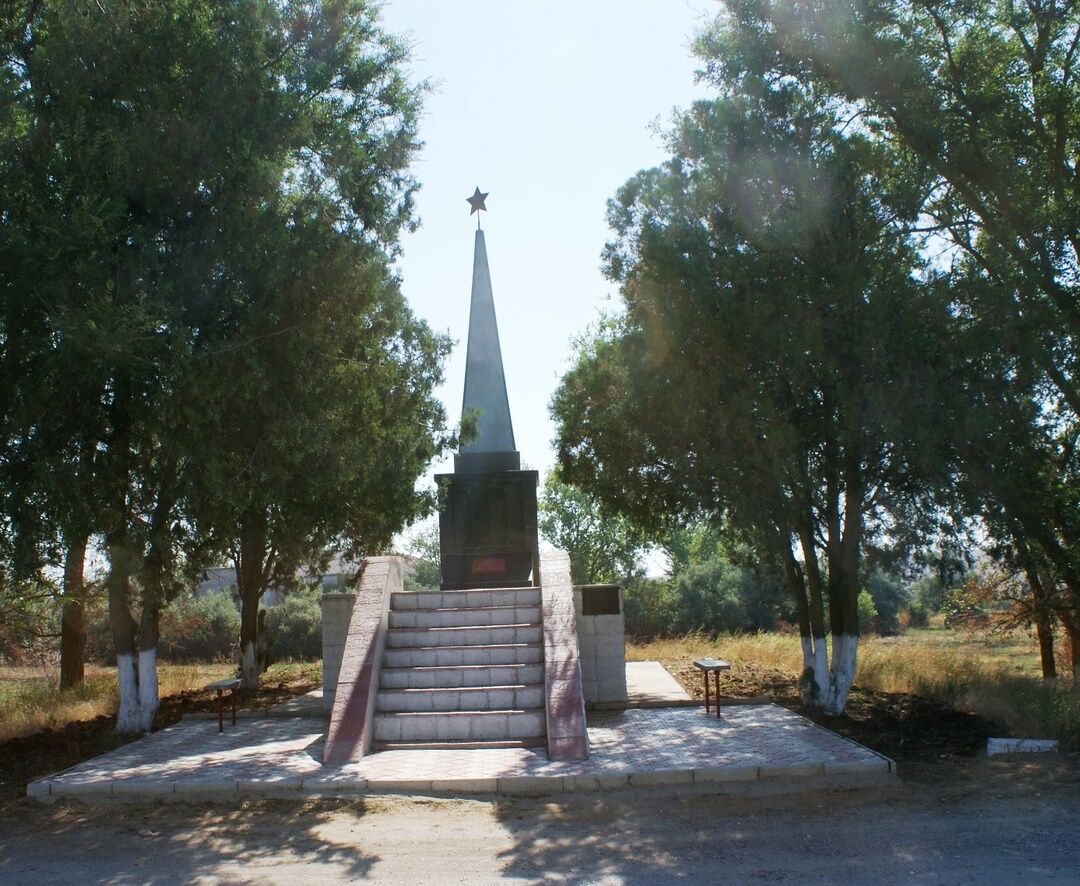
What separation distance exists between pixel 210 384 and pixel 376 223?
278 cm

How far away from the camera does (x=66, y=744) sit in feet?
31.7

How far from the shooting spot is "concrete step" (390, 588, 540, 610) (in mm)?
11500

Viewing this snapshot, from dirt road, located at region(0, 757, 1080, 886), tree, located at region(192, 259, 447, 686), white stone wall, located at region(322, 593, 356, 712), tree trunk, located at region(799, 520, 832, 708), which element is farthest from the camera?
white stone wall, located at region(322, 593, 356, 712)

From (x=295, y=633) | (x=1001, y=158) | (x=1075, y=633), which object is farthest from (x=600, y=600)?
(x=295, y=633)

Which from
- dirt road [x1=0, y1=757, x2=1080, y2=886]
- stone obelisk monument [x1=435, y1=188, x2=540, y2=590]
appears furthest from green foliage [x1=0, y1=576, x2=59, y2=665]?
stone obelisk monument [x1=435, y1=188, x2=540, y2=590]

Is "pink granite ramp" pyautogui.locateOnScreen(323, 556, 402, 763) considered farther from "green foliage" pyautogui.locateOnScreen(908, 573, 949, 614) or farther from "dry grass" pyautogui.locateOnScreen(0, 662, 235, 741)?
"green foliage" pyautogui.locateOnScreen(908, 573, 949, 614)

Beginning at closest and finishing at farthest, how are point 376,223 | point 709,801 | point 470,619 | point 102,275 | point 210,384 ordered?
point 709,801, point 102,275, point 210,384, point 376,223, point 470,619

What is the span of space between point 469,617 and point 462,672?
1.18 meters

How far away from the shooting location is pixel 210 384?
866 centimetres

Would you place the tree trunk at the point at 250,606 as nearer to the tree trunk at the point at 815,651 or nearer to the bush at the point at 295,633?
the tree trunk at the point at 815,651

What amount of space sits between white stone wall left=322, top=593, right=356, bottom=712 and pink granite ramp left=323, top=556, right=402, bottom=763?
49cm

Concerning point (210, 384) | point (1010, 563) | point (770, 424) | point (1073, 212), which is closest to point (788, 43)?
point (1073, 212)

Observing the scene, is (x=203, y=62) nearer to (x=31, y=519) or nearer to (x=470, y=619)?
(x=31, y=519)

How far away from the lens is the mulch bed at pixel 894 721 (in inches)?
349
